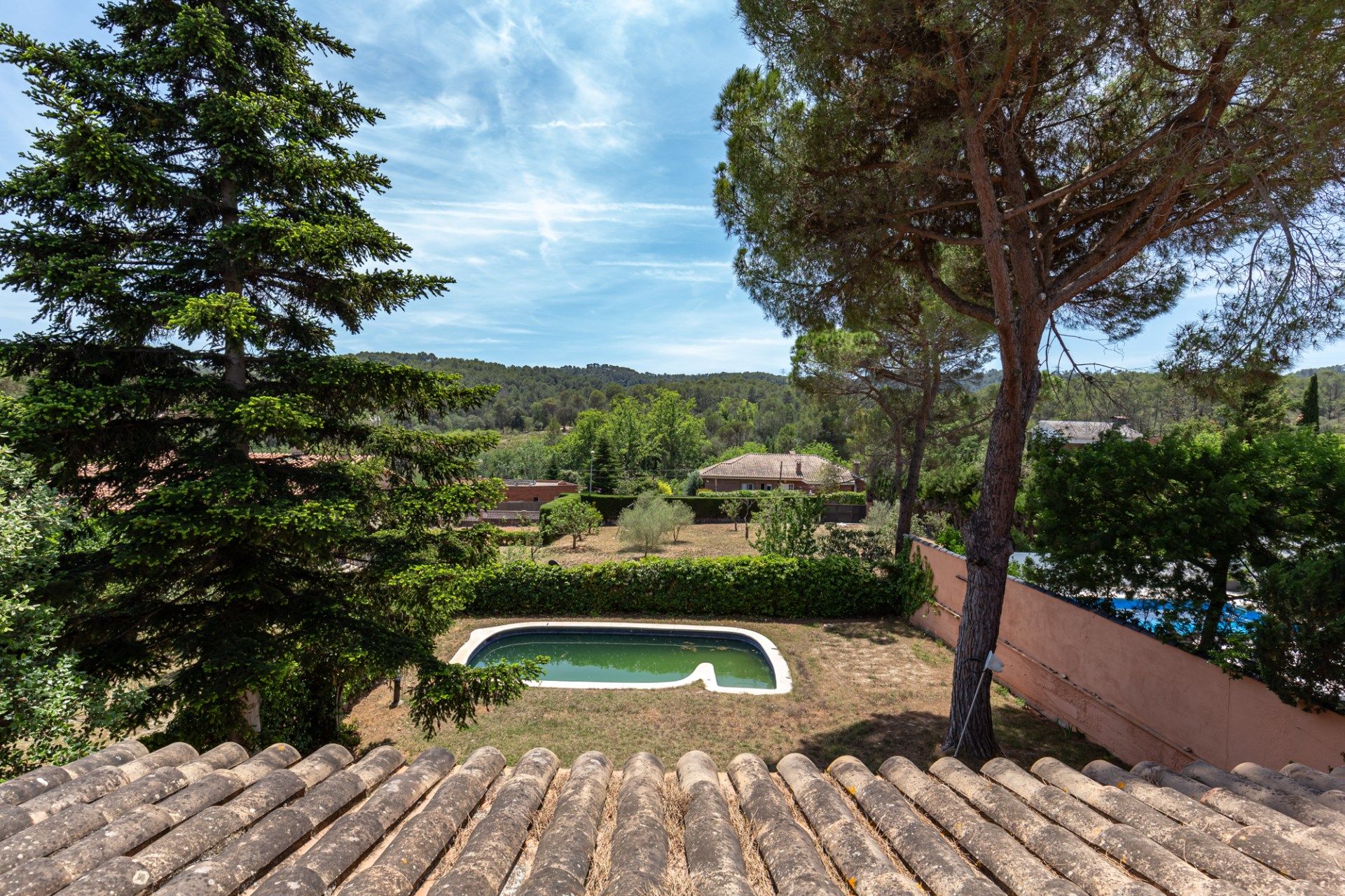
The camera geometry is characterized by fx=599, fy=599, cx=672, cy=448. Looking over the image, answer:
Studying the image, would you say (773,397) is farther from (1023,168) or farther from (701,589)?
(1023,168)

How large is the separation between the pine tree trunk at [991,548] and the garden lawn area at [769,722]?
0.87 meters

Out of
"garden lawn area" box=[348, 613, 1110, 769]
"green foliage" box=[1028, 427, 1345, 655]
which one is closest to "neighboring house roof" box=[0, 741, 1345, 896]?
"green foliage" box=[1028, 427, 1345, 655]

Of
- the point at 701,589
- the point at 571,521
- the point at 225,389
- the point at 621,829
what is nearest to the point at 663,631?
the point at 701,589

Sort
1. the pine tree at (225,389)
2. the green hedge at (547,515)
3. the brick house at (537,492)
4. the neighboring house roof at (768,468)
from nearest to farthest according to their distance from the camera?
1. the pine tree at (225,389)
2. the green hedge at (547,515)
3. the brick house at (537,492)
4. the neighboring house roof at (768,468)

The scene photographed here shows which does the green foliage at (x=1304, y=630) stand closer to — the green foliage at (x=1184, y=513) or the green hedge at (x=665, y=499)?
the green foliage at (x=1184, y=513)

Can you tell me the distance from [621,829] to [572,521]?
22.0m

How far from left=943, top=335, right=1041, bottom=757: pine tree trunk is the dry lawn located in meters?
12.1

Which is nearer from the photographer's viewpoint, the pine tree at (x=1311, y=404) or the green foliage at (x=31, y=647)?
the green foliage at (x=31, y=647)

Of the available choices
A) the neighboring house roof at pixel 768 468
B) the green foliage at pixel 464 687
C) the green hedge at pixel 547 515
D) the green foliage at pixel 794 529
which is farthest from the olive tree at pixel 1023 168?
the neighboring house roof at pixel 768 468

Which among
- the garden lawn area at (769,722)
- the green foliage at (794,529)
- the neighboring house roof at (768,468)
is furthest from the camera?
the neighboring house roof at (768,468)

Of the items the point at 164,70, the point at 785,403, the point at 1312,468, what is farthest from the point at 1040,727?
the point at 785,403

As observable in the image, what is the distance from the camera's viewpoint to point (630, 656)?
44.0 feet

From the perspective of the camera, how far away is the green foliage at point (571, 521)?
24219mm

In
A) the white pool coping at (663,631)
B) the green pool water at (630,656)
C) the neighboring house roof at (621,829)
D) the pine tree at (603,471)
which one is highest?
the neighboring house roof at (621,829)
